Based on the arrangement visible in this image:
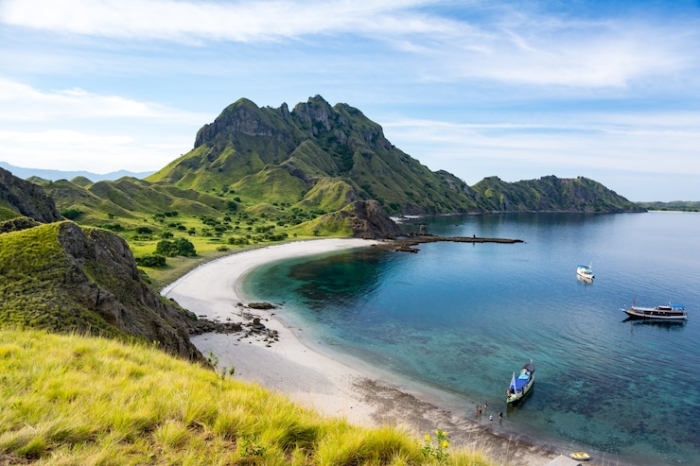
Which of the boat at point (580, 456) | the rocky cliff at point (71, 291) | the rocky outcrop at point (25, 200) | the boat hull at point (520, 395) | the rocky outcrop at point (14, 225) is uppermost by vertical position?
the rocky outcrop at point (25, 200)

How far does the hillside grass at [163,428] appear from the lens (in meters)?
7.95

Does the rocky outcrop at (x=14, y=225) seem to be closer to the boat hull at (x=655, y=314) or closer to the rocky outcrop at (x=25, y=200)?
the rocky outcrop at (x=25, y=200)

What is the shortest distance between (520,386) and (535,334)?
2320 cm

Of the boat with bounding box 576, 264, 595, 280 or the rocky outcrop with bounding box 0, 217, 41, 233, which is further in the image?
the boat with bounding box 576, 264, 595, 280

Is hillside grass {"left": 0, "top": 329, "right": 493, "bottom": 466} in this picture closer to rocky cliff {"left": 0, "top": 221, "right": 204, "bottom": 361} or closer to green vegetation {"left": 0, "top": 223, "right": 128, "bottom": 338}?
rocky cliff {"left": 0, "top": 221, "right": 204, "bottom": 361}

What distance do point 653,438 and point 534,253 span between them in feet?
388

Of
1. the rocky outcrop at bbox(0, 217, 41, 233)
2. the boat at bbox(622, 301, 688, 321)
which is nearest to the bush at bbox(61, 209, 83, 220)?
the rocky outcrop at bbox(0, 217, 41, 233)

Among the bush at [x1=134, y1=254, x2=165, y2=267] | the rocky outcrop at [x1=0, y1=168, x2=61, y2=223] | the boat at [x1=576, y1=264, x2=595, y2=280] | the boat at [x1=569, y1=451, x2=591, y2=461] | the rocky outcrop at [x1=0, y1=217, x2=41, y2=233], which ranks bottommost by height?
the boat at [x1=569, y1=451, x2=591, y2=461]

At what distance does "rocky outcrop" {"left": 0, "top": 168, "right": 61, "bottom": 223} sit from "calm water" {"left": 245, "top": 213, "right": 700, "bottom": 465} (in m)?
40.7

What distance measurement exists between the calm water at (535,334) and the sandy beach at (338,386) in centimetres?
283

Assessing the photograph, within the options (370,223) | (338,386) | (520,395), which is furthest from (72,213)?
(520,395)

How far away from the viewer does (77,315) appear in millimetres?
23188

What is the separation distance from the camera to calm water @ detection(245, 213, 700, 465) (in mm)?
35312

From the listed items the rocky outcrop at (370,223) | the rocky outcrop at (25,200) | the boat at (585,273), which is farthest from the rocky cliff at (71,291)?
the rocky outcrop at (370,223)
